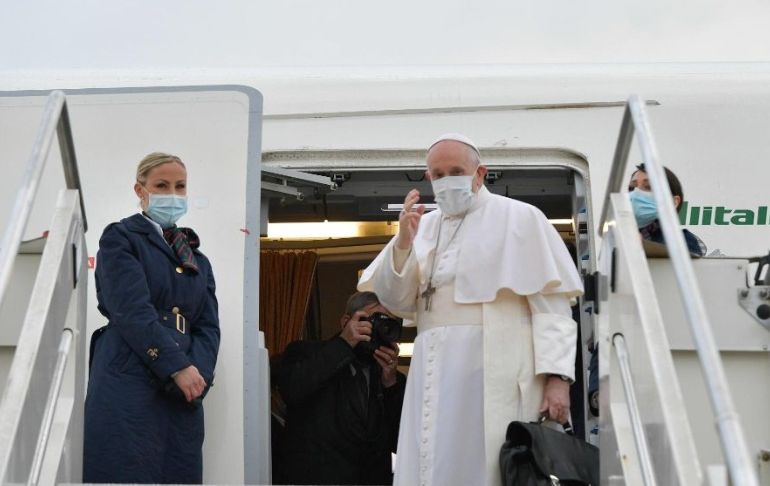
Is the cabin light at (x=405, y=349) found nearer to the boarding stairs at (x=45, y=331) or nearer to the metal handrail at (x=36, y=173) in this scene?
the boarding stairs at (x=45, y=331)

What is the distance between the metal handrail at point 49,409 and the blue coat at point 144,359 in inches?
18.0

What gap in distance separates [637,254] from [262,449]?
8.30ft

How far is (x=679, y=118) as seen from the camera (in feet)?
24.4

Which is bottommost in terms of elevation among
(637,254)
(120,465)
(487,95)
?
(120,465)

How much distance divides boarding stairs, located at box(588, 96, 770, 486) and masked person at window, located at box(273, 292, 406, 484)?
1.88 m

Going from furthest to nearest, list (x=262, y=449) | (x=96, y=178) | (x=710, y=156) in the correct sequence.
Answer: (x=710, y=156) → (x=96, y=178) → (x=262, y=449)

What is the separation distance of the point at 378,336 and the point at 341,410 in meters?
0.43

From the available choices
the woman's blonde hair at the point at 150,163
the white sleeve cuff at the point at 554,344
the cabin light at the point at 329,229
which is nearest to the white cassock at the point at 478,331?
the white sleeve cuff at the point at 554,344

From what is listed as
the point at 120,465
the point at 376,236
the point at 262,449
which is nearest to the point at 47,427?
the point at 120,465

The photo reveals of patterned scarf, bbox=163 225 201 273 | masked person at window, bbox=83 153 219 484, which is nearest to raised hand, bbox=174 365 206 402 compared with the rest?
masked person at window, bbox=83 153 219 484

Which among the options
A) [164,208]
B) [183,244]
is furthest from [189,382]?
[164,208]

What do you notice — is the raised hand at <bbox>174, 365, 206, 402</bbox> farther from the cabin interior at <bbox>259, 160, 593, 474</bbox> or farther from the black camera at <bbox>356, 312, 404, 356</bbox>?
the cabin interior at <bbox>259, 160, 593, 474</bbox>

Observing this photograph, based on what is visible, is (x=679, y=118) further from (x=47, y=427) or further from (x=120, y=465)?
(x=47, y=427)

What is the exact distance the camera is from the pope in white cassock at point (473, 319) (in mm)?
5266
